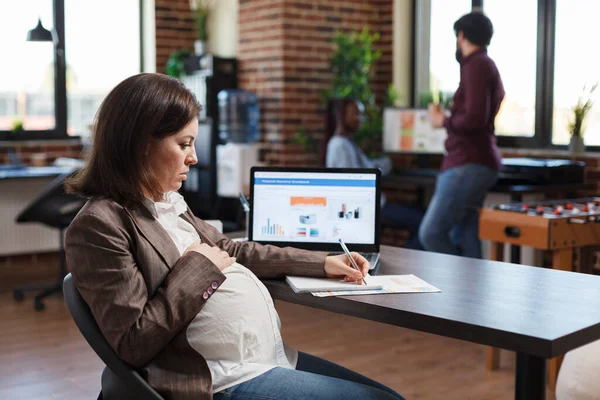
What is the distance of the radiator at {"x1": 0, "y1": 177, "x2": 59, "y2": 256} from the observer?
590cm

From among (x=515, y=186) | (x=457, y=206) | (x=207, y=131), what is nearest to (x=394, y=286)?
(x=457, y=206)

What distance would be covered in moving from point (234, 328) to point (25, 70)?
5.16m

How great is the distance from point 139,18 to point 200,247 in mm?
5471

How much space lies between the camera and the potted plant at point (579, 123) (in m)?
4.78

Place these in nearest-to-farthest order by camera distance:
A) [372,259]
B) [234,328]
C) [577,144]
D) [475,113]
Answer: [234,328] < [372,259] < [475,113] < [577,144]

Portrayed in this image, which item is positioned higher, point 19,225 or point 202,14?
point 202,14

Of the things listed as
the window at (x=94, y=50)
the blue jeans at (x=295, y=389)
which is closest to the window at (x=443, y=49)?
the window at (x=94, y=50)

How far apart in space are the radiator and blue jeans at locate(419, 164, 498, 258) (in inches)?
120

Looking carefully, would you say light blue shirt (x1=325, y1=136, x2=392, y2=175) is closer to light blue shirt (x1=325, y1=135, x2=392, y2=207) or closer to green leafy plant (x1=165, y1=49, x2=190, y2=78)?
light blue shirt (x1=325, y1=135, x2=392, y2=207)

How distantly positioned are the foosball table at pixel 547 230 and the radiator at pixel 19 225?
3.56 m

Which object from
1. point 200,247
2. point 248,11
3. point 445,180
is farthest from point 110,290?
point 248,11

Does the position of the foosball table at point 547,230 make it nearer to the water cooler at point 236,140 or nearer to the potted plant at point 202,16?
the water cooler at point 236,140

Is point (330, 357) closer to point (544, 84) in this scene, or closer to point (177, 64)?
point (544, 84)

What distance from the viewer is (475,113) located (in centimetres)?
410
